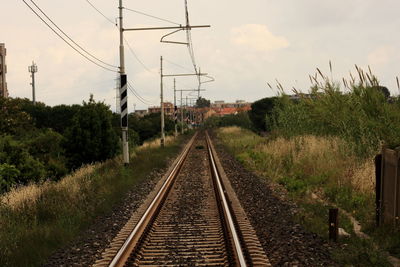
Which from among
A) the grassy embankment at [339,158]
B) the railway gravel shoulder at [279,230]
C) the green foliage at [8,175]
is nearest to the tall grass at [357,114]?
the grassy embankment at [339,158]

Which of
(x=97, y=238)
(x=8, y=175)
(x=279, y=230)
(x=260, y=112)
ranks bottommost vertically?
(x=8, y=175)

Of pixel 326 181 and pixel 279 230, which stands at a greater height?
pixel 326 181

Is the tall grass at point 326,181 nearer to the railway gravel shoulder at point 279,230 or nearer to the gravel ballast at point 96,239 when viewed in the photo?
the railway gravel shoulder at point 279,230

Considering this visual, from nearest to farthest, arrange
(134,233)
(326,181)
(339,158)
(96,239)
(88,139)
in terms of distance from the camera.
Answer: (134,233) → (96,239) → (326,181) → (339,158) → (88,139)

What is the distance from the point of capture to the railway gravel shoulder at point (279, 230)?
6.19m

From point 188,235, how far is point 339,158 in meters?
7.47

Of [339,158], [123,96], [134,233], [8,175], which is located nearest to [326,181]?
[339,158]

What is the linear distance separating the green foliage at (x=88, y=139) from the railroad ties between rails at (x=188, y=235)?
65.9 feet

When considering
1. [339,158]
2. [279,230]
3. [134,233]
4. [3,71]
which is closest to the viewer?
[134,233]

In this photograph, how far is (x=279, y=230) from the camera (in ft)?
25.6

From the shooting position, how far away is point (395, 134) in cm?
1106

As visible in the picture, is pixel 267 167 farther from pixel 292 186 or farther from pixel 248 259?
pixel 248 259

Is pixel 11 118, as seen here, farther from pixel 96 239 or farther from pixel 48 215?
pixel 96 239

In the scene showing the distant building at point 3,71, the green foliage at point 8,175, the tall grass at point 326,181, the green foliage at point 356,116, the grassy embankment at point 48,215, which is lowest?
the green foliage at point 8,175
